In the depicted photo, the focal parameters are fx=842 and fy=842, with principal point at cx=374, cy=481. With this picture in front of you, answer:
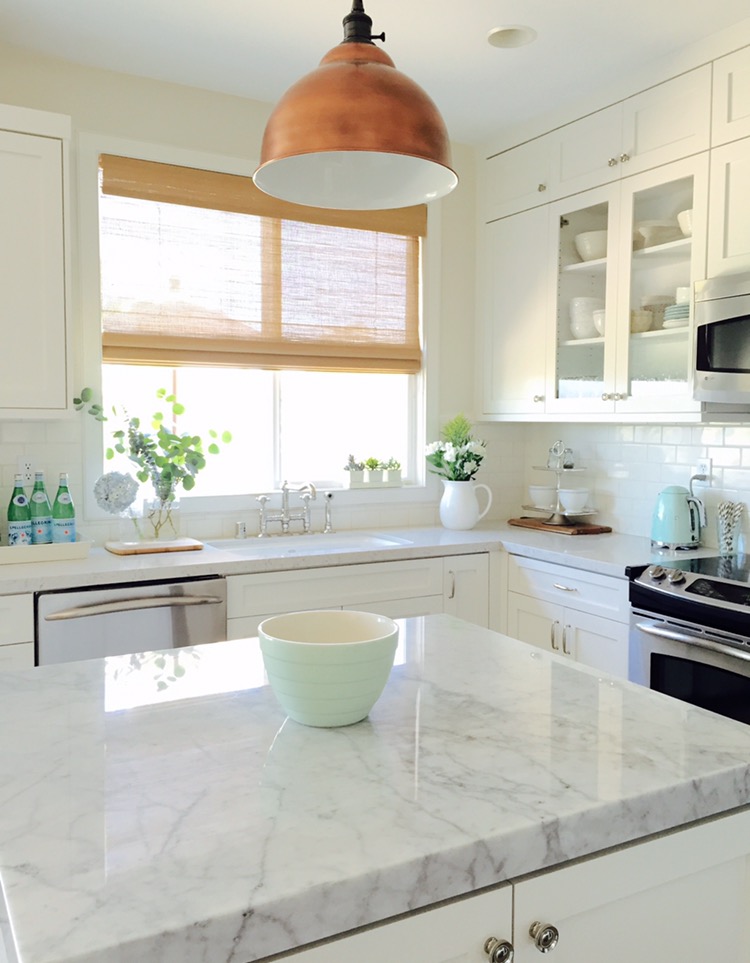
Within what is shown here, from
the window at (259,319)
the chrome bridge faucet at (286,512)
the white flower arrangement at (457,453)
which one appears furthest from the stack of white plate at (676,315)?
the chrome bridge faucet at (286,512)

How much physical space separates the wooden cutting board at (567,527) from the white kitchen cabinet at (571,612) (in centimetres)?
30

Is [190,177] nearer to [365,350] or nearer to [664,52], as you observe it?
[365,350]

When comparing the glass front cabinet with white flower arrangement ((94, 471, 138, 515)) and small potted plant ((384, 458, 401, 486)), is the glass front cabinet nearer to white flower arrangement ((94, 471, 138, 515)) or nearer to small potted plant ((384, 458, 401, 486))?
small potted plant ((384, 458, 401, 486))

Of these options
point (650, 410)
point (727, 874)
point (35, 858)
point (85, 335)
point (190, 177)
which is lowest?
point (727, 874)

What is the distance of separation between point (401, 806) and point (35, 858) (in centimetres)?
40

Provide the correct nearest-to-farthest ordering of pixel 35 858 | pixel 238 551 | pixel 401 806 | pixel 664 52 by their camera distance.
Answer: pixel 35 858 → pixel 401 806 → pixel 664 52 → pixel 238 551

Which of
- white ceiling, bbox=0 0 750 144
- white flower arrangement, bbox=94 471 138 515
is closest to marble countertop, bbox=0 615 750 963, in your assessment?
white flower arrangement, bbox=94 471 138 515

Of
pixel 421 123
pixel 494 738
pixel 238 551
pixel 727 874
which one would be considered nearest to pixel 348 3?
pixel 421 123

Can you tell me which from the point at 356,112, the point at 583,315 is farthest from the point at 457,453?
the point at 356,112

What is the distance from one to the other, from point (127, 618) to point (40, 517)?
52 cm

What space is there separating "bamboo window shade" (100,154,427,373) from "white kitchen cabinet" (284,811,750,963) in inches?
110

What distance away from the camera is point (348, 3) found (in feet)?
8.90

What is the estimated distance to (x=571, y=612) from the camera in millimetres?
3174

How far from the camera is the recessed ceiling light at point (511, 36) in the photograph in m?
2.86
